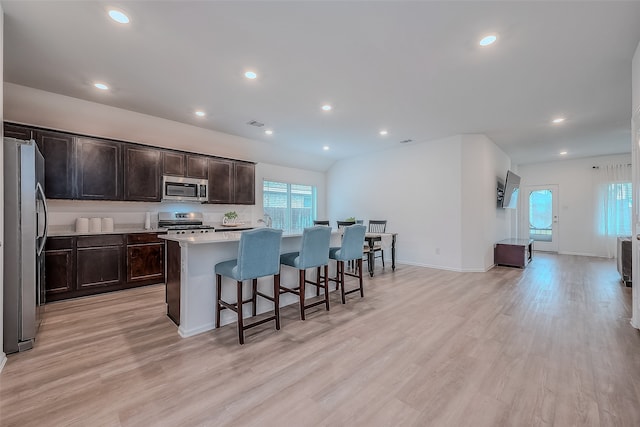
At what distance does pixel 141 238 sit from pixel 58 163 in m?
1.40

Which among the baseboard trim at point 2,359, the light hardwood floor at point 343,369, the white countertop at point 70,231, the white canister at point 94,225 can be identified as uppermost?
the white canister at point 94,225

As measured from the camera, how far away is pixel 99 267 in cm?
386

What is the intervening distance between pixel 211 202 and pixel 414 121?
3.94 meters

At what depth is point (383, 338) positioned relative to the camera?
8.70 feet

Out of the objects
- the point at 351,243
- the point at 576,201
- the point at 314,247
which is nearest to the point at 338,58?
the point at 314,247

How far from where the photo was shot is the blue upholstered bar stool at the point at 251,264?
2.52 meters

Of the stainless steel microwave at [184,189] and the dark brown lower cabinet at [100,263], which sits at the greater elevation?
the stainless steel microwave at [184,189]

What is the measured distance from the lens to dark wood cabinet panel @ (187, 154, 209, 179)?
199 inches

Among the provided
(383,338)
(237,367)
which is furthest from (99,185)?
(383,338)

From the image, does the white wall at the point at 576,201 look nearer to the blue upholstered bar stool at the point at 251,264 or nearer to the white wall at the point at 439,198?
the white wall at the point at 439,198

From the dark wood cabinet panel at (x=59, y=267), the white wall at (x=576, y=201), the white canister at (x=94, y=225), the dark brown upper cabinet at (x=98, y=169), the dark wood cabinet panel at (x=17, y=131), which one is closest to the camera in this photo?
the dark wood cabinet panel at (x=17, y=131)

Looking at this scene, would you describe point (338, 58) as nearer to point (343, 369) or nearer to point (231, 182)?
point (343, 369)

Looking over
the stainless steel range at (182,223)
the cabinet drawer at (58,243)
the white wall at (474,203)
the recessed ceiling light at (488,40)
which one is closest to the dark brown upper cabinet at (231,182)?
the stainless steel range at (182,223)

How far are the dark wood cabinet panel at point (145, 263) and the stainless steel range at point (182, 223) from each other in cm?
37
